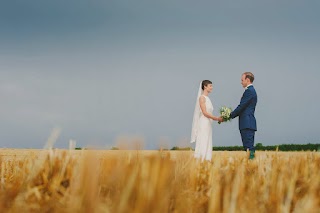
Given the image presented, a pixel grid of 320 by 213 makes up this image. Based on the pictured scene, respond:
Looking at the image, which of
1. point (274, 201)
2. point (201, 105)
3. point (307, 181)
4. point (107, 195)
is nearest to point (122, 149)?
point (107, 195)

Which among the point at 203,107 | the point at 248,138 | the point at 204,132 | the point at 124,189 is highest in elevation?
the point at 203,107

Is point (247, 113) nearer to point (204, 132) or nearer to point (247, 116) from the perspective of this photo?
point (247, 116)

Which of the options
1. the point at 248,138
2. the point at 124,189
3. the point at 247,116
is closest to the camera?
the point at 124,189

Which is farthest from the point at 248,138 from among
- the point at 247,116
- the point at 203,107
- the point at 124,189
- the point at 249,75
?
the point at 124,189

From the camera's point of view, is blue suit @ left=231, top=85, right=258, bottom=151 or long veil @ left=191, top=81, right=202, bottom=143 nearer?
blue suit @ left=231, top=85, right=258, bottom=151

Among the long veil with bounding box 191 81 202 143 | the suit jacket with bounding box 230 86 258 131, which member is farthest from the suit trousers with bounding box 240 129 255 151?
the long veil with bounding box 191 81 202 143

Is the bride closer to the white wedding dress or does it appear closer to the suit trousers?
the white wedding dress

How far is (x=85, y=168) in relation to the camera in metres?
1.52

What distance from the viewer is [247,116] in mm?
11891

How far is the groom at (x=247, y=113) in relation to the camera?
11.8 meters

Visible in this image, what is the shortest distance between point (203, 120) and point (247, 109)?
1.17m

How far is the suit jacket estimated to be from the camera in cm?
1184

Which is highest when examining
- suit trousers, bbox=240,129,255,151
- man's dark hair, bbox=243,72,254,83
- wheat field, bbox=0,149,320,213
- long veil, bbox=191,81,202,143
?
man's dark hair, bbox=243,72,254,83

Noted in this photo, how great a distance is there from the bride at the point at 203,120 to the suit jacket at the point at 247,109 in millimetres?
612
